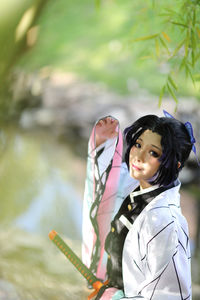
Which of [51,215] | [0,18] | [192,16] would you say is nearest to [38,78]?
[51,215]

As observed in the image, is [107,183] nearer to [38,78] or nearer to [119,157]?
[119,157]

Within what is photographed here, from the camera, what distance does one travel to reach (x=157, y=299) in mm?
598

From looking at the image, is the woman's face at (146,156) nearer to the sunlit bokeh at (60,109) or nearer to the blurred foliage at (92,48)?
Answer: the sunlit bokeh at (60,109)

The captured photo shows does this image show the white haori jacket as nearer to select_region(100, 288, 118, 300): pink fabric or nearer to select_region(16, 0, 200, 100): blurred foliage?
select_region(100, 288, 118, 300): pink fabric

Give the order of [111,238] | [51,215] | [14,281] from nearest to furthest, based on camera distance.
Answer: [111,238] < [14,281] < [51,215]

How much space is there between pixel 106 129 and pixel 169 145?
0.14 m

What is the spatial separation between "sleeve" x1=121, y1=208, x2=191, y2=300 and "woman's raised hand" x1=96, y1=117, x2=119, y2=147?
162 millimetres

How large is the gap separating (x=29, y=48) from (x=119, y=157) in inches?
119

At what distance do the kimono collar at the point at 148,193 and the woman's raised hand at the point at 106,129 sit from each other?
0.11m

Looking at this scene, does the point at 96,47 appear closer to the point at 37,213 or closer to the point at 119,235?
the point at 37,213

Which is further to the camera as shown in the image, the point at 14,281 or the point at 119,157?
the point at 14,281

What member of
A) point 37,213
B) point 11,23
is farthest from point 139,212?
point 37,213

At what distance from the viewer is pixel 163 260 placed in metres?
0.59

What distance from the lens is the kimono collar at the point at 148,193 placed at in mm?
648
